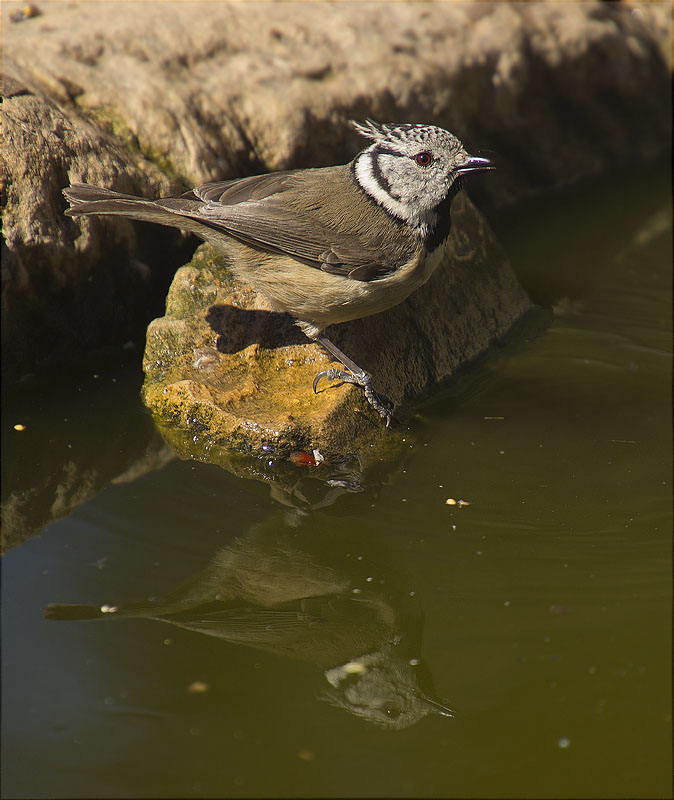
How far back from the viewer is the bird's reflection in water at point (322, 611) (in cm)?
296

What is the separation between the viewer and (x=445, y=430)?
168 inches

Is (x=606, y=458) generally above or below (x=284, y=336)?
below

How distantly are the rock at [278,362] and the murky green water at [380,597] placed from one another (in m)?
0.17

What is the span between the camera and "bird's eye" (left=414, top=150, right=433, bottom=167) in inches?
156

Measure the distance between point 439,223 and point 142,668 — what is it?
2.34 metres

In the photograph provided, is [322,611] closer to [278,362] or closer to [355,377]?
[355,377]

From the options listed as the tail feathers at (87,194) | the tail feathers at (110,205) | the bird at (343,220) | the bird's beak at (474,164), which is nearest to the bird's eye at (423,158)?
the bird at (343,220)

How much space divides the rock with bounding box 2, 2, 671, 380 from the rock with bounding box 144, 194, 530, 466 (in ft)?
2.06

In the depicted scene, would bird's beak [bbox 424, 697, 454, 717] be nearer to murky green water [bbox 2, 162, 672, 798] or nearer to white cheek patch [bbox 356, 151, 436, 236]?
murky green water [bbox 2, 162, 672, 798]

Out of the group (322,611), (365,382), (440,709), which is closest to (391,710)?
(440,709)

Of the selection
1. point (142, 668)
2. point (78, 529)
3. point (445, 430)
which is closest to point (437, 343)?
point (445, 430)

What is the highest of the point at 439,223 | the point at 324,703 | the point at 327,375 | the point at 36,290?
the point at 439,223

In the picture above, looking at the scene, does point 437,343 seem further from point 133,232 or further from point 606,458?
point 133,232

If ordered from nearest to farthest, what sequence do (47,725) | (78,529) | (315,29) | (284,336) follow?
1. (47,725)
2. (78,529)
3. (284,336)
4. (315,29)
